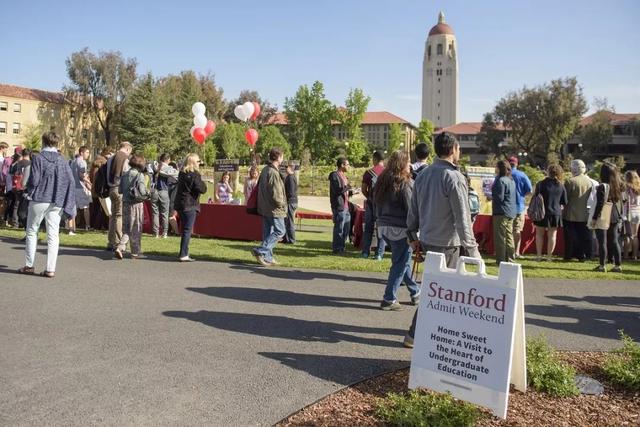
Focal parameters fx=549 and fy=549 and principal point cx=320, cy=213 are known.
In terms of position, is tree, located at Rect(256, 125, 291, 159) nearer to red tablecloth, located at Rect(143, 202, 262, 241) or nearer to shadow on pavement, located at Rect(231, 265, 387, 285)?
red tablecloth, located at Rect(143, 202, 262, 241)

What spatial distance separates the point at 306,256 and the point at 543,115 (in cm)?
7727

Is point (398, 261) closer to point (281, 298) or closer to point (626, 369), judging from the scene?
point (281, 298)

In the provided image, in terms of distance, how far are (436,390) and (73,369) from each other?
9.26 ft

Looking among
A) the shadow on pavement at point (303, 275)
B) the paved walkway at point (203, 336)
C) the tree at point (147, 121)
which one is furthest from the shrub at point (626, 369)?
the tree at point (147, 121)

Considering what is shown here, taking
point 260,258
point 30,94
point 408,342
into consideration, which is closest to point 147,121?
point 30,94

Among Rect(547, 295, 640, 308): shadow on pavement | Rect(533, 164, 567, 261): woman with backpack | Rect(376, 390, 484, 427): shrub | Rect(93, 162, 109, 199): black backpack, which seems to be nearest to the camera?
Rect(376, 390, 484, 427): shrub

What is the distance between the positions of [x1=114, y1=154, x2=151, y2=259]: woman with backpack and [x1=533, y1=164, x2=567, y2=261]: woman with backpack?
755cm

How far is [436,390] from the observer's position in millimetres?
3822

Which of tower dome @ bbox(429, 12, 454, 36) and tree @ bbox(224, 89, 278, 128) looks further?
tower dome @ bbox(429, 12, 454, 36)

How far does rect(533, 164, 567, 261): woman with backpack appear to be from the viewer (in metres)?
10.8

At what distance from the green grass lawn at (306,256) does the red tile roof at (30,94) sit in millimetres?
73240

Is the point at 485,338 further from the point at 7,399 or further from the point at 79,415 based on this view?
the point at 7,399

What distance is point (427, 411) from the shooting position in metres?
3.49

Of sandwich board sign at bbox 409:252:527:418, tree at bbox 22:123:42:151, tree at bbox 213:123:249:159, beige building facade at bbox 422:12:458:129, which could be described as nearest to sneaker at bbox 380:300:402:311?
sandwich board sign at bbox 409:252:527:418
